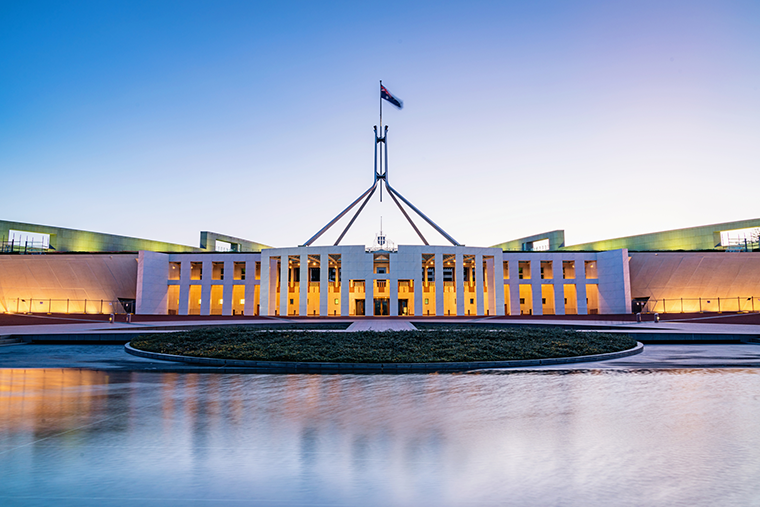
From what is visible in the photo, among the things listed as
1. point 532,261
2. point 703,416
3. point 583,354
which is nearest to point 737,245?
point 532,261

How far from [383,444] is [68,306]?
174 feet

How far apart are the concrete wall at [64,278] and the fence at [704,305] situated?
53.9m

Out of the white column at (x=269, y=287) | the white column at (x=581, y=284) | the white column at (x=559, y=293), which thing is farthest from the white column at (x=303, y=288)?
the white column at (x=581, y=284)

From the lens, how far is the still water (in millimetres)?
4184

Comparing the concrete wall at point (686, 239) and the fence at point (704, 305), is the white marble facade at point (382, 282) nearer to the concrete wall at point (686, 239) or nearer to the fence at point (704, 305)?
the fence at point (704, 305)

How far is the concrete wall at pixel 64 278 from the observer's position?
45406mm

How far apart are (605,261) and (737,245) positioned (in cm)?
1531

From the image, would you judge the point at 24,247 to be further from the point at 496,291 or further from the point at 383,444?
the point at 383,444

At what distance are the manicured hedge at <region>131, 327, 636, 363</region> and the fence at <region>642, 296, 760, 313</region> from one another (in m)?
36.2

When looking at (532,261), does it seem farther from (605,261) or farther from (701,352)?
(701,352)

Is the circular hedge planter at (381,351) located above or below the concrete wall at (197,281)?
below

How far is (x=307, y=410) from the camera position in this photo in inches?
299

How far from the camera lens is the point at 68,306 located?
157ft

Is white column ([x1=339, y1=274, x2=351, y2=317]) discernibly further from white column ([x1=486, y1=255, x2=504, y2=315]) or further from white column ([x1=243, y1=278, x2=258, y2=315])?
white column ([x1=486, y1=255, x2=504, y2=315])
